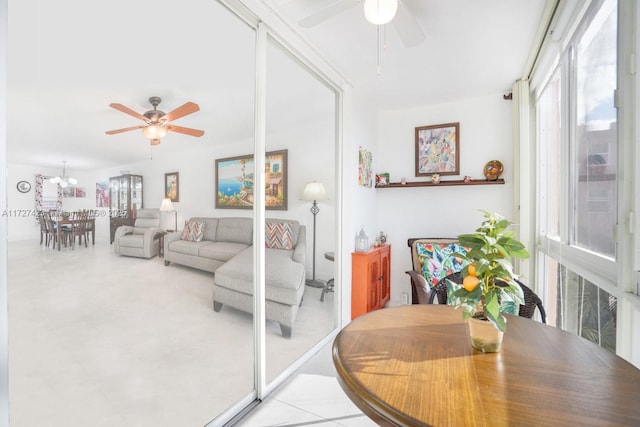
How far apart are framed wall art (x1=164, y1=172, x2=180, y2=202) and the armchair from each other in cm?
11

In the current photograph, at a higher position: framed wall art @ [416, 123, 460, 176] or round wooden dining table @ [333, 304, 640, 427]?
framed wall art @ [416, 123, 460, 176]

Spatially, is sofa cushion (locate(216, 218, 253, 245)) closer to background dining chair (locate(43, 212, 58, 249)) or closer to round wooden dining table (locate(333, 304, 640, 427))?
background dining chair (locate(43, 212, 58, 249))

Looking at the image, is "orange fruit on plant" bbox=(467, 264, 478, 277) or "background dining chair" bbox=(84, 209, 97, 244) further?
"background dining chair" bbox=(84, 209, 97, 244)

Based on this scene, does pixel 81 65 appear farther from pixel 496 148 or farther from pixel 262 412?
pixel 496 148

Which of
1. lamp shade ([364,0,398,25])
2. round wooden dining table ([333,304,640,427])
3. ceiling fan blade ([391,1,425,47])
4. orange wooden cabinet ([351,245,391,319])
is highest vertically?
ceiling fan blade ([391,1,425,47])

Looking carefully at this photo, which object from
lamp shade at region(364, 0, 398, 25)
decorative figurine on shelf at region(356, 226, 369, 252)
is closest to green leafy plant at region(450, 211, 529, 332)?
lamp shade at region(364, 0, 398, 25)

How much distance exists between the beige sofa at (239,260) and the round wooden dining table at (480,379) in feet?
3.05

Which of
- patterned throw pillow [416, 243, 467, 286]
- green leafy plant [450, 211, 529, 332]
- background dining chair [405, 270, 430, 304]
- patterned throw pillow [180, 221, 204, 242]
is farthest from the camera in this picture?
patterned throw pillow [416, 243, 467, 286]

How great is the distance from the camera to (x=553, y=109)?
92.4 inches

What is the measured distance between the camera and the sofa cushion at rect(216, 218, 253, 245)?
1.82 metres

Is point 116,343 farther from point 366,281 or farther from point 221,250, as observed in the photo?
point 366,281

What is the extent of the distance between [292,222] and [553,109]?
2342 millimetres

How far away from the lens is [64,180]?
1.19 meters

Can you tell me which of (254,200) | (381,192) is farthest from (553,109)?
(254,200)
